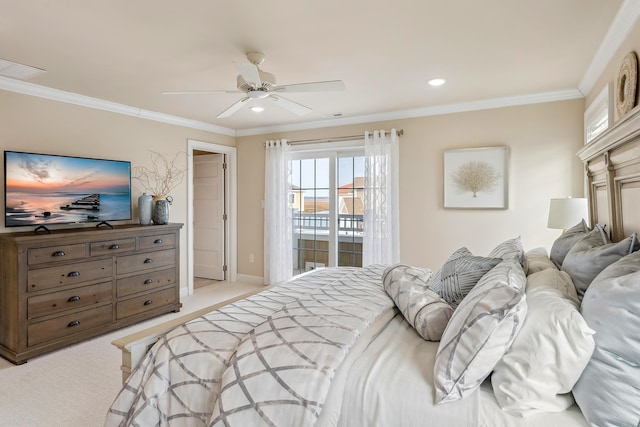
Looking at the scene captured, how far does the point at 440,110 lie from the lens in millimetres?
4254

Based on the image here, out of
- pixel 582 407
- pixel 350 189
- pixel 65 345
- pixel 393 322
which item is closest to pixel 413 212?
pixel 350 189

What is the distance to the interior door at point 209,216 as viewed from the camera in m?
5.89

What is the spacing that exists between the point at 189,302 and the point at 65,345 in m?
1.62

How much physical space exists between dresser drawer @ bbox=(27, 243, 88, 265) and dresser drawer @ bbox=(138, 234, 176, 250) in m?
0.61

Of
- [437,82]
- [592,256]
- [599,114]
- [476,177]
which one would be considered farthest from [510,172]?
[592,256]

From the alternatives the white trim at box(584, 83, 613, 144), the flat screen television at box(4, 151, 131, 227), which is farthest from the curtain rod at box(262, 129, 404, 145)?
the flat screen television at box(4, 151, 131, 227)

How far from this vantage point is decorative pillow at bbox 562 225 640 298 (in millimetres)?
1434

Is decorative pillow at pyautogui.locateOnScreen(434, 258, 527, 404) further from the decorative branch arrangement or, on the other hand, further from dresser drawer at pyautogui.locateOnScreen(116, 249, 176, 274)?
the decorative branch arrangement

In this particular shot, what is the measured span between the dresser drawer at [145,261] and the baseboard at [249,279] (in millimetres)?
1670

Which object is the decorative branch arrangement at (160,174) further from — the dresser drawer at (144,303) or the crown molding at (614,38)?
the crown molding at (614,38)

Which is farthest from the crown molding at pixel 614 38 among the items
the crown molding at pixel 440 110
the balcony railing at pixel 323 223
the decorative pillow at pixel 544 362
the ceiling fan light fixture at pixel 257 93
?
the balcony railing at pixel 323 223

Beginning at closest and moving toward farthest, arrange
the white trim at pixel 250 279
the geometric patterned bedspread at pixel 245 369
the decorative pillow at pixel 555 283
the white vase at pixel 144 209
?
the geometric patterned bedspread at pixel 245 369, the decorative pillow at pixel 555 283, the white vase at pixel 144 209, the white trim at pixel 250 279

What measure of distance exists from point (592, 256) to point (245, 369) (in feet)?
5.08

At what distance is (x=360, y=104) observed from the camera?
163 inches
